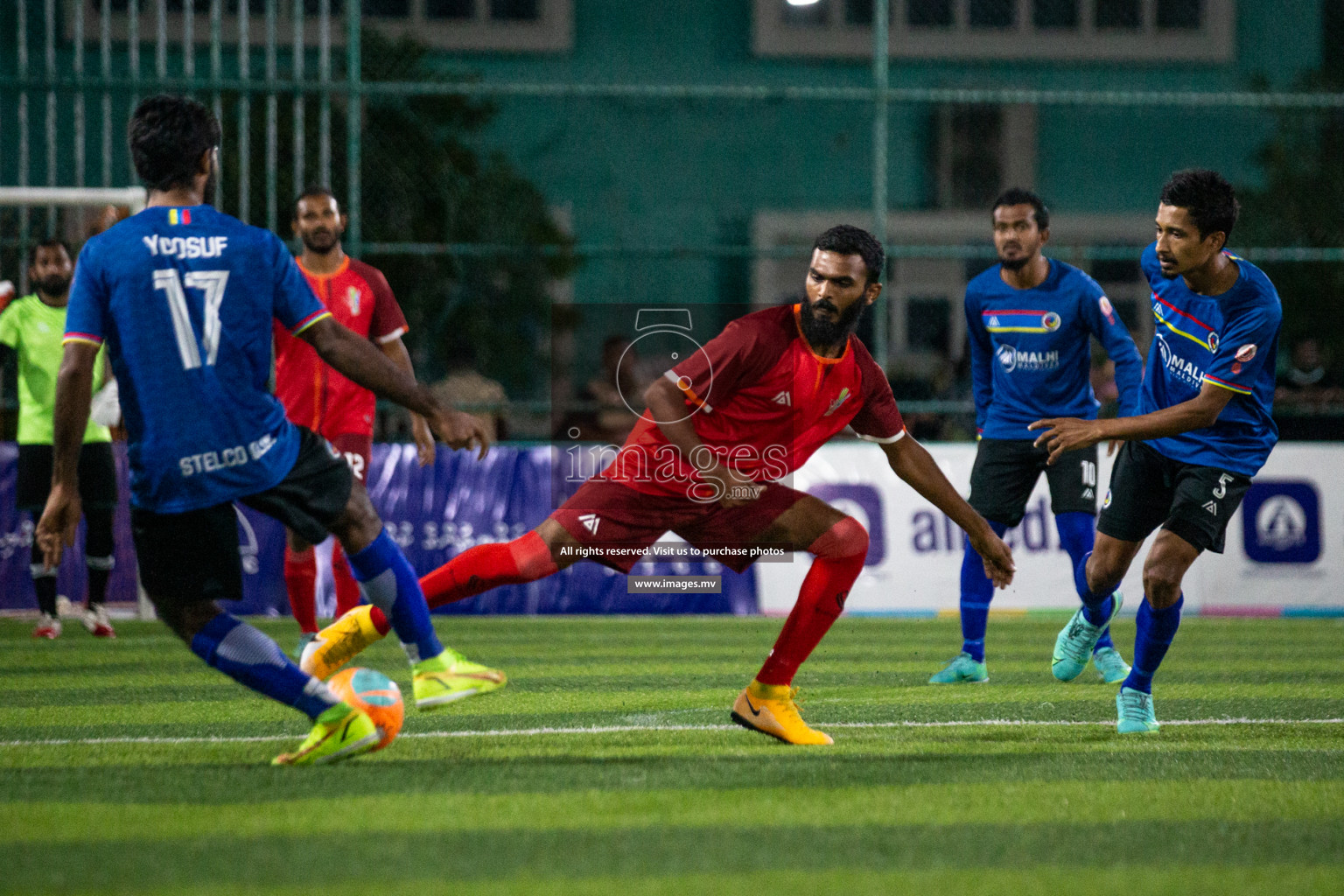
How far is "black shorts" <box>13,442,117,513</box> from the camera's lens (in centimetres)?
946

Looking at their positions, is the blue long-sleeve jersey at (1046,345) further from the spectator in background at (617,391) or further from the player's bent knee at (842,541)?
the spectator in background at (617,391)

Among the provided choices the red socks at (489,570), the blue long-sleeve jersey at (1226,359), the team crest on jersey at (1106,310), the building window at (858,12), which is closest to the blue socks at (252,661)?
the red socks at (489,570)

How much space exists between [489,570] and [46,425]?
5.35m

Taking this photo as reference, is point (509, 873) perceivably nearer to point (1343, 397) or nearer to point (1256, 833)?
point (1256, 833)

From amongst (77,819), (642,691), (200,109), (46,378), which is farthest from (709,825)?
(46,378)

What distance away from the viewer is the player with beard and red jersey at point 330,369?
7527 mm

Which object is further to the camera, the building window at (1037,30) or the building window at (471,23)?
the building window at (1037,30)

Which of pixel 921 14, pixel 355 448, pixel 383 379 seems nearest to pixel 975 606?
pixel 355 448

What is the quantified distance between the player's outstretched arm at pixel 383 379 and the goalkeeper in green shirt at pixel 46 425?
5.45m

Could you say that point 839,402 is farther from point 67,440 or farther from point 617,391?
point 617,391

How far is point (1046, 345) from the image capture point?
745 cm

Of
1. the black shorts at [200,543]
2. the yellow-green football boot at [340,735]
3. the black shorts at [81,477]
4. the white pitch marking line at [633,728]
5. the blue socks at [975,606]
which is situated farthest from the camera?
the black shorts at [81,477]

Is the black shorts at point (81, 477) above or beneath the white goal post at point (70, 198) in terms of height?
beneath

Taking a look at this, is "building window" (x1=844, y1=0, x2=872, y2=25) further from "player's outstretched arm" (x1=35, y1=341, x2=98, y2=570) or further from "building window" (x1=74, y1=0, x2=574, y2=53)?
"player's outstretched arm" (x1=35, y1=341, x2=98, y2=570)
